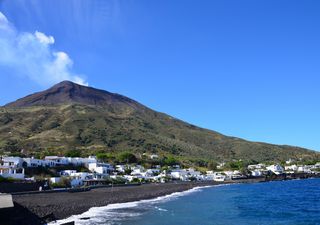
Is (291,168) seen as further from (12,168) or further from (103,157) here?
(12,168)

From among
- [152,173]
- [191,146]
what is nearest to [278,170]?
[191,146]

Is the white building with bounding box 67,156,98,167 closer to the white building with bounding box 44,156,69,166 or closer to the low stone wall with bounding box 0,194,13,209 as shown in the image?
the white building with bounding box 44,156,69,166

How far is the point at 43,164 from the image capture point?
71500mm

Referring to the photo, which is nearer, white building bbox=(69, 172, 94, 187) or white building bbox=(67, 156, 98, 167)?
white building bbox=(69, 172, 94, 187)

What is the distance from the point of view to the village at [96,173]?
5909 cm

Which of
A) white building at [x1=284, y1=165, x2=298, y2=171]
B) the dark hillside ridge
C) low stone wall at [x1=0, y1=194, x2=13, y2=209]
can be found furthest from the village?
low stone wall at [x1=0, y1=194, x2=13, y2=209]

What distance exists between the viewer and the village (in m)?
59.1

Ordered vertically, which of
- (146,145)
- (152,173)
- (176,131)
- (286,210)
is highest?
(176,131)

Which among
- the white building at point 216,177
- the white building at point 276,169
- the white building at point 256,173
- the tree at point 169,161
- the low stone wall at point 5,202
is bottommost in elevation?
the low stone wall at point 5,202

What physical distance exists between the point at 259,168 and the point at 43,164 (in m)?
89.4

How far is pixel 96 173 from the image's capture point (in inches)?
3051

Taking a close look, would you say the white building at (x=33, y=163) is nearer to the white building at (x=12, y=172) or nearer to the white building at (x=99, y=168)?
the white building at (x=12, y=172)

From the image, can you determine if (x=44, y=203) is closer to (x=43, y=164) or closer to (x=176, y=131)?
(x=43, y=164)

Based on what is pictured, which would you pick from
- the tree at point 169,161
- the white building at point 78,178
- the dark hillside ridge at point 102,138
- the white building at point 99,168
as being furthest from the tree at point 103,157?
the white building at point 78,178
